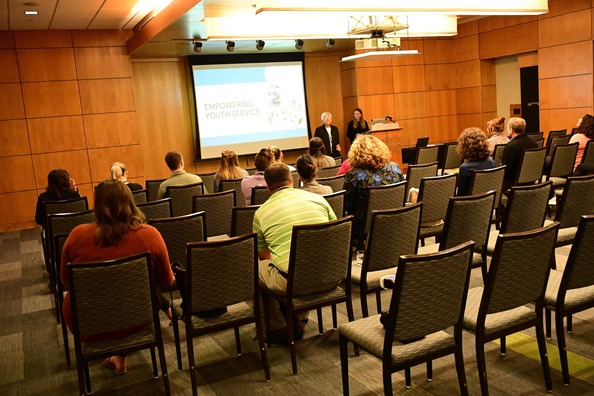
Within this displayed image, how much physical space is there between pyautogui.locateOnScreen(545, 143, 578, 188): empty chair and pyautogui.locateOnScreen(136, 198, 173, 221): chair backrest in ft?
14.6

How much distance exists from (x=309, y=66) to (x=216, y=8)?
6121 millimetres

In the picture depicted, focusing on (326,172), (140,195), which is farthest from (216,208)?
(326,172)

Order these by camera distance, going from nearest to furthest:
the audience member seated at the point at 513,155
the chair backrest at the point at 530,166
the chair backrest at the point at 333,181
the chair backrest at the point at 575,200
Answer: the chair backrest at the point at 575,200 < the chair backrest at the point at 333,181 < the chair backrest at the point at 530,166 < the audience member seated at the point at 513,155

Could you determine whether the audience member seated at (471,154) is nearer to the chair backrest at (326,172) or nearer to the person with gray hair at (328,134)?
the chair backrest at (326,172)

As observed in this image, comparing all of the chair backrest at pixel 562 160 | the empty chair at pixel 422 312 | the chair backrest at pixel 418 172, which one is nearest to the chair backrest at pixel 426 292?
the empty chair at pixel 422 312

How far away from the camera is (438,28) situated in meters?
9.73

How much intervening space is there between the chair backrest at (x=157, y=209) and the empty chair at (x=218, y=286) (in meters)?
1.74

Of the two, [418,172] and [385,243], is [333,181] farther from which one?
[385,243]

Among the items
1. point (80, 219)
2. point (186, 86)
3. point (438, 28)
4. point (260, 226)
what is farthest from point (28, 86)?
point (260, 226)

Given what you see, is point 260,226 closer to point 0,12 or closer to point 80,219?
point 80,219

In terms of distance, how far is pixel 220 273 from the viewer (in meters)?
3.10

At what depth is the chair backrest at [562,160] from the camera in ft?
21.9

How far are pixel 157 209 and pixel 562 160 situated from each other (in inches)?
190

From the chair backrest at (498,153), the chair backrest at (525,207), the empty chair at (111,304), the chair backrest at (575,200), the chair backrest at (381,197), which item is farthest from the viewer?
the chair backrest at (498,153)
